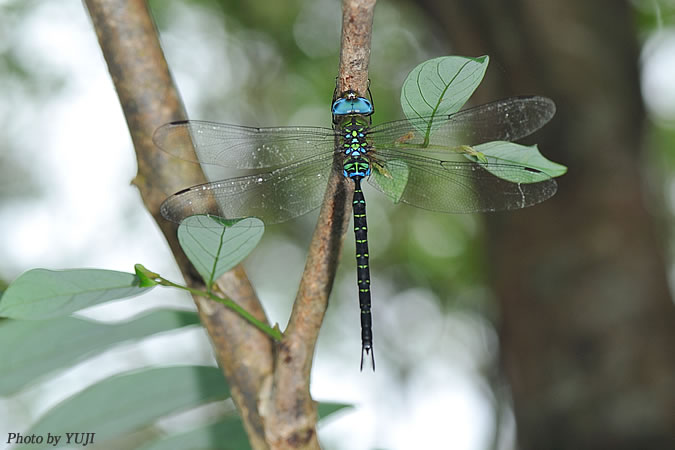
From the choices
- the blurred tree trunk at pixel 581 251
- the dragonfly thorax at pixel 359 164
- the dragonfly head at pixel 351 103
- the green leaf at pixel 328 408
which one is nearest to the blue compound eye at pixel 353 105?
the dragonfly head at pixel 351 103

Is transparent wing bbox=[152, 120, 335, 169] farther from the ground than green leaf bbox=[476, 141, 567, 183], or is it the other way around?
transparent wing bbox=[152, 120, 335, 169]

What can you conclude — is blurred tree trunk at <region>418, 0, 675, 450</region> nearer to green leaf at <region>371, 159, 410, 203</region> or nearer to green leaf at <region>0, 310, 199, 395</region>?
green leaf at <region>371, 159, 410, 203</region>

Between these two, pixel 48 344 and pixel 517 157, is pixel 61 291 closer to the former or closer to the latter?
pixel 48 344

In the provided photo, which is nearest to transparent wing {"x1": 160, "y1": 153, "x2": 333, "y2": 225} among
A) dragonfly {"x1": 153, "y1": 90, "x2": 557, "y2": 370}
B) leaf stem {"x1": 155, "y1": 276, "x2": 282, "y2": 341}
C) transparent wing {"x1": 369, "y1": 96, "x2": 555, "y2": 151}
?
dragonfly {"x1": 153, "y1": 90, "x2": 557, "y2": 370}

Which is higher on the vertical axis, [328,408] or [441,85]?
[441,85]

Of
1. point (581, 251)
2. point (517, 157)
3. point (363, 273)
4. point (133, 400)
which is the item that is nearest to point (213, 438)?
point (133, 400)

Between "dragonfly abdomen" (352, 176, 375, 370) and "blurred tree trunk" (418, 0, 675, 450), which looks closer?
"dragonfly abdomen" (352, 176, 375, 370)

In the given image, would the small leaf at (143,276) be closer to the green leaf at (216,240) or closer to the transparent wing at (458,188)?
the green leaf at (216,240)

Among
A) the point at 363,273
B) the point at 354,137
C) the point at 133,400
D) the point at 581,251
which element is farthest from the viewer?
the point at 581,251
